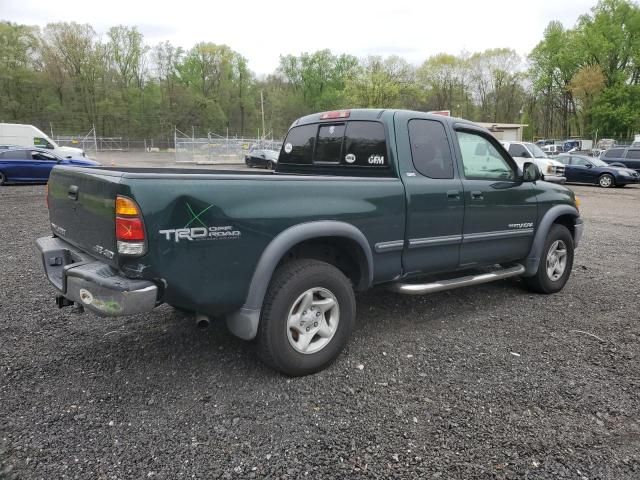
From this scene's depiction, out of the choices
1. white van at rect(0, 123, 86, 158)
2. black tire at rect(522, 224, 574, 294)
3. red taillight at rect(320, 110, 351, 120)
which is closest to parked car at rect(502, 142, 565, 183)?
black tire at rect(522, 224, 574, 294)

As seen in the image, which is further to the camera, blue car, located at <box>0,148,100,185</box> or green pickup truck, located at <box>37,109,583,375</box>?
blue car, located at <box>0,148,100,185</box>

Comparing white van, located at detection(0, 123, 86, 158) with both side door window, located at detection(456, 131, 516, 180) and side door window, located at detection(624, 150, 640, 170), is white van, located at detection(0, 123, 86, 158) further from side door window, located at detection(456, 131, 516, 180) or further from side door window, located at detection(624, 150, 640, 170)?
side door window, located at detection(624, 150, 640, 170)

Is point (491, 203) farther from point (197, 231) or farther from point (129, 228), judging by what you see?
point (129, 228)

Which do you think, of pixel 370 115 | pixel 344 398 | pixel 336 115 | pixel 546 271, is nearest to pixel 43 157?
pixel 336 115

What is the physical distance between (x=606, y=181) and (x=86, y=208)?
22.6 metres

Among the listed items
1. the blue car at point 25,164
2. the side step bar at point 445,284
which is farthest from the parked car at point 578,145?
the side step bar at point 445,284

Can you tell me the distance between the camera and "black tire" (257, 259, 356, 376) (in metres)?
3.11

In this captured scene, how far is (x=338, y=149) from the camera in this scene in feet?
14.3

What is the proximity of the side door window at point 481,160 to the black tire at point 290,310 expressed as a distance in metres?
1.79

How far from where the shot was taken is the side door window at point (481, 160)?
441 centimetres

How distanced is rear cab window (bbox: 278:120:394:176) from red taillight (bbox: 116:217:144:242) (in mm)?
2067

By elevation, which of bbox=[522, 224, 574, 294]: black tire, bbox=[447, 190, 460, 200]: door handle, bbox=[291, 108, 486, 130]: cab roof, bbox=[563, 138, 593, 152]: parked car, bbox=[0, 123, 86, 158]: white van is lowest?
bbox=[522, 224, 574, 294]: black tire

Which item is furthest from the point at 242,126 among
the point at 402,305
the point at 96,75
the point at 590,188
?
the point at 402,305

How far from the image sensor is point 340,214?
3.36m
